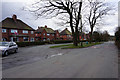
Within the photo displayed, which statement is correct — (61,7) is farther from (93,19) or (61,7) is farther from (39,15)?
(93,19)

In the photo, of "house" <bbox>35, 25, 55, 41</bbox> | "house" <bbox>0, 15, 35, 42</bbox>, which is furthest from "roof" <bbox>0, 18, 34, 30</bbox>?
"house" <bbox>35, 25, 55, 41</bbox>

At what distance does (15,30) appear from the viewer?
35.4 meters

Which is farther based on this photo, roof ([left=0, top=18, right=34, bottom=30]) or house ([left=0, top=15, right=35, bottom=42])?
roof ([left=0, top=18, right=34, bottom=30])

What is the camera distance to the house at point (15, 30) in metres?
32.9

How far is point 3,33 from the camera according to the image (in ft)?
105

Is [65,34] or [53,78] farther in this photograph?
[65,34]

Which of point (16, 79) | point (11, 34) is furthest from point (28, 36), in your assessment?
point (16, 79)

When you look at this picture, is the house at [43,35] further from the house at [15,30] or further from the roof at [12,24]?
the roof at [12,24]

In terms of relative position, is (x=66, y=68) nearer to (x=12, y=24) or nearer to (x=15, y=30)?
(x=15, y=30)

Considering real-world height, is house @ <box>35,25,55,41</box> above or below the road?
above

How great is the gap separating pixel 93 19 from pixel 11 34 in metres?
29.4

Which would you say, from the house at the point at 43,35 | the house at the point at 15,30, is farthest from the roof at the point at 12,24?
the house at the point at 43,35

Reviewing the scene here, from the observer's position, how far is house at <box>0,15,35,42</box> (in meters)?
32.9

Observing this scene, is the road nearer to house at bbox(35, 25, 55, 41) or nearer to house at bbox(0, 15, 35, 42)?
house at bbox(0, 15, 35, 42)
